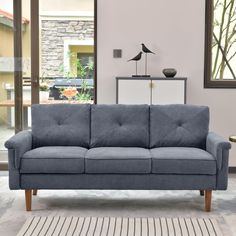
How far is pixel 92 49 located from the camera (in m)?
5.55

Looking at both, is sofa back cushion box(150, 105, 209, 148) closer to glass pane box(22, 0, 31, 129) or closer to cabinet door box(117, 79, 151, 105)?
cabinet door box(117, 79, 151, 105)

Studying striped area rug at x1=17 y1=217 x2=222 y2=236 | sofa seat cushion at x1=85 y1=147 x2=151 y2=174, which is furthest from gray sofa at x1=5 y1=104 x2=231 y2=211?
striped area rug at x1=17 y1=217 x2=222 y2=236

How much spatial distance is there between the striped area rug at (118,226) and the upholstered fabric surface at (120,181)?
0.32m

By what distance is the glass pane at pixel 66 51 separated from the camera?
5.55 meters

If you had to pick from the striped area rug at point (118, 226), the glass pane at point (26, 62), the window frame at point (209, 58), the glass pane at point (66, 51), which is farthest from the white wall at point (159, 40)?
the striped area rug at point (118, 226)

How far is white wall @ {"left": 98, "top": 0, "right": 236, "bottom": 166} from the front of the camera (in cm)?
526

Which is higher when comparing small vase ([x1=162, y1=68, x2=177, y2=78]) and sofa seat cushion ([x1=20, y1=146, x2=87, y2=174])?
small vase ([x1=162, y1=68, x2=177, y2=78])

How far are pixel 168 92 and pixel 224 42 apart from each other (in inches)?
41.3

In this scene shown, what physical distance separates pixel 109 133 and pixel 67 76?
1.67 meters

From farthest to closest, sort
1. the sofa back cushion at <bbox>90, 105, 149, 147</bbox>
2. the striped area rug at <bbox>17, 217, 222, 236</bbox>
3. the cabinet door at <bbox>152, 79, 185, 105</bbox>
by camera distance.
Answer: the cabinet door at <bbox>152, 79, 185, 105</bbox> → the sofa back cushion at <bbox>90, 105, 149, 147</bbox> → the striped area rug at <bbox>17, 217, 222, 236</bbox>

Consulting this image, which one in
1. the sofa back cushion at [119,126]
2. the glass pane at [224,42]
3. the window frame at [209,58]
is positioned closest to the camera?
the sofa back cushion at [119,126]

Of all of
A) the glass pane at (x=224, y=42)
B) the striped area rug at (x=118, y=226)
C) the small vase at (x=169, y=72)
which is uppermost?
the glass pane at (x=224, y=42)

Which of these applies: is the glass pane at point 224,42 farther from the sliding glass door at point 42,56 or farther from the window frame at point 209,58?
the sliding glass door at point 42,56

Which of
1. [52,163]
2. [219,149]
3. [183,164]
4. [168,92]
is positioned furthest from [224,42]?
[52,163]
